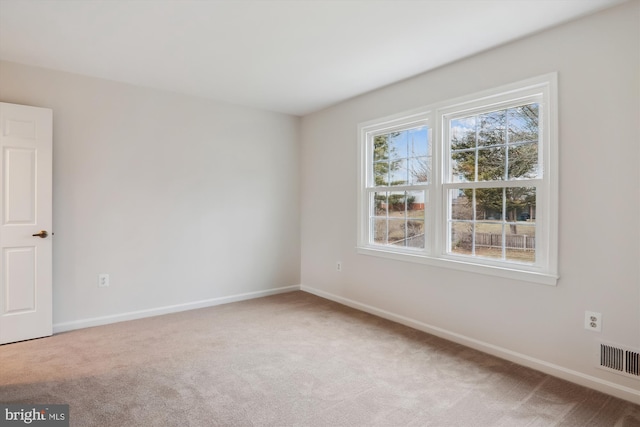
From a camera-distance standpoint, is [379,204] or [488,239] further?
[379,204]

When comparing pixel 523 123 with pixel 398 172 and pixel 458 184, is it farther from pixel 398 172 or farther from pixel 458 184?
pixel 398 172

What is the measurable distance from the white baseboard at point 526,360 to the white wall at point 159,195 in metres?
1.89

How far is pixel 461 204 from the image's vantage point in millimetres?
3207

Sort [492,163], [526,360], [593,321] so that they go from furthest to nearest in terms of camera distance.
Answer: [492,163]
[526,360]
[593,321]

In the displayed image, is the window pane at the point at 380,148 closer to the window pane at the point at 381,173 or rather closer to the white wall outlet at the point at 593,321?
the window pane at the point at 381,173

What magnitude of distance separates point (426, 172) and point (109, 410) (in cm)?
313

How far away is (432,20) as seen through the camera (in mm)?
2443

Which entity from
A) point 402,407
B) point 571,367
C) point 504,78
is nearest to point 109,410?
point 402,407

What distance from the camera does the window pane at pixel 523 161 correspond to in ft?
8.89

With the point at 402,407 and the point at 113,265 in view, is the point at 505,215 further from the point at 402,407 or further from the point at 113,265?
the point at 113,265

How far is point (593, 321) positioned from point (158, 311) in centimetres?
398

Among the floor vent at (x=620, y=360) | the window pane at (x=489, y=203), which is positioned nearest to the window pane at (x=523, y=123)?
the window pane at (x=489, y=203)

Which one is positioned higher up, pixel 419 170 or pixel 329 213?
pixel 419 170

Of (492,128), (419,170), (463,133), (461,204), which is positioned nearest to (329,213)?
(419,170)
